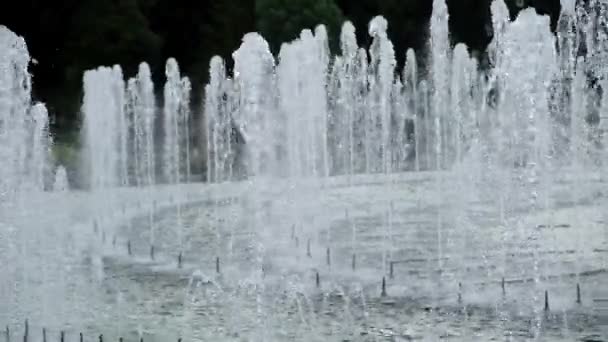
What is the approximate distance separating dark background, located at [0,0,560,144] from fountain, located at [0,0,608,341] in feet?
3.79

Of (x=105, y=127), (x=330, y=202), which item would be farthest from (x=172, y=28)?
(x=330, y=202)

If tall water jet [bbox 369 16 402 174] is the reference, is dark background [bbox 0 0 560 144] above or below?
above

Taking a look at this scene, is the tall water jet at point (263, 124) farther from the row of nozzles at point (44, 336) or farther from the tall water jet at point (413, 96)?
the row of nozzles at point (44, 336)

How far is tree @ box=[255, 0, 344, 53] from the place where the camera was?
38.5 m

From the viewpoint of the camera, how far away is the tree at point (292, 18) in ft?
126

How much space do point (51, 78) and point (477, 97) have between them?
16.1 m

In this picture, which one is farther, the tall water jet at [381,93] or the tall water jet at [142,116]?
the tall water jet at [381,93]

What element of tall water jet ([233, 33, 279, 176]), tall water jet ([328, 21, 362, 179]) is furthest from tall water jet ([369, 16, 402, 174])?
tall water jet ([233, 33, 279, 176])

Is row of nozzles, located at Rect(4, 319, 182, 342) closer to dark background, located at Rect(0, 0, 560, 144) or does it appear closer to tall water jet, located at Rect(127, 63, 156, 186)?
tall water jet, located at Rect(127, 63, 156, 186)

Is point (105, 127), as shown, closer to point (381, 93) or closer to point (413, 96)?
point (381, 93)

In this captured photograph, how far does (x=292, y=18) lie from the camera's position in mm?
38719

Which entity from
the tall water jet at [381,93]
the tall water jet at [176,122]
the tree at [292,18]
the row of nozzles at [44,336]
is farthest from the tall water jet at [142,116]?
the row of nozzles at [44,336]

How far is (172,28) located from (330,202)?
1933 centimetres

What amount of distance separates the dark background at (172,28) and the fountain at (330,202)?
1.15m
